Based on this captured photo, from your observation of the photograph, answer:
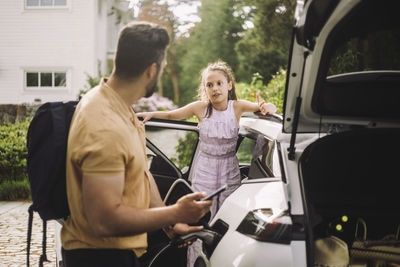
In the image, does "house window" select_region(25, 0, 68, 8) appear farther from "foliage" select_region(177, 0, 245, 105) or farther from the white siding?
"foliage" select_region(177, 0, 245, 105)

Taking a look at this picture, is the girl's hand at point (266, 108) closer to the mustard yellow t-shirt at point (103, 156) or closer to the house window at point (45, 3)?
the mustard yellow t-shirt at point (103, 156)

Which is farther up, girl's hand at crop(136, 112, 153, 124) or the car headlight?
girl's hand at crop(136, 112, 153, 124)


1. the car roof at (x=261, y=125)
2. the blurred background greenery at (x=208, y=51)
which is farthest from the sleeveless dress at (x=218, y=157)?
the blurred background greenery at (x=208, y=51)

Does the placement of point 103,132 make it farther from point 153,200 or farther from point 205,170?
point 205,170

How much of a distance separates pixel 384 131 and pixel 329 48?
76 cm

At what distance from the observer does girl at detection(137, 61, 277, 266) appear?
386 cm

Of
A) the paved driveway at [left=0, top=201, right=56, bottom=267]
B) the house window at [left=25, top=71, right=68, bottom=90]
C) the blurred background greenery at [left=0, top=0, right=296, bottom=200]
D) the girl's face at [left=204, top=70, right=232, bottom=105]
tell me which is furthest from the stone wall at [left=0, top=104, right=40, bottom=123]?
the girl's face at [left=204, top=70, right=232, bottom=105]

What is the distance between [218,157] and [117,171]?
234 centimetres

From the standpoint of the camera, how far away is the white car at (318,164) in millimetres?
2209

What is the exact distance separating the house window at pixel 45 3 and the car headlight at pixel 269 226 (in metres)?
16.5

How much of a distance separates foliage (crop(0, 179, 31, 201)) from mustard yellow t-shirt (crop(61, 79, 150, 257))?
6.93m

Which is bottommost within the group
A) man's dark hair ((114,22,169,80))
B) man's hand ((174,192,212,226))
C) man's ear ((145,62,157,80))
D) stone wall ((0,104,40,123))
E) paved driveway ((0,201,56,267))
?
paved driveway ((0,201,56,267))

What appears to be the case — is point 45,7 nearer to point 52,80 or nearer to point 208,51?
point 52,80

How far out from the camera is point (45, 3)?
55.4 ft
